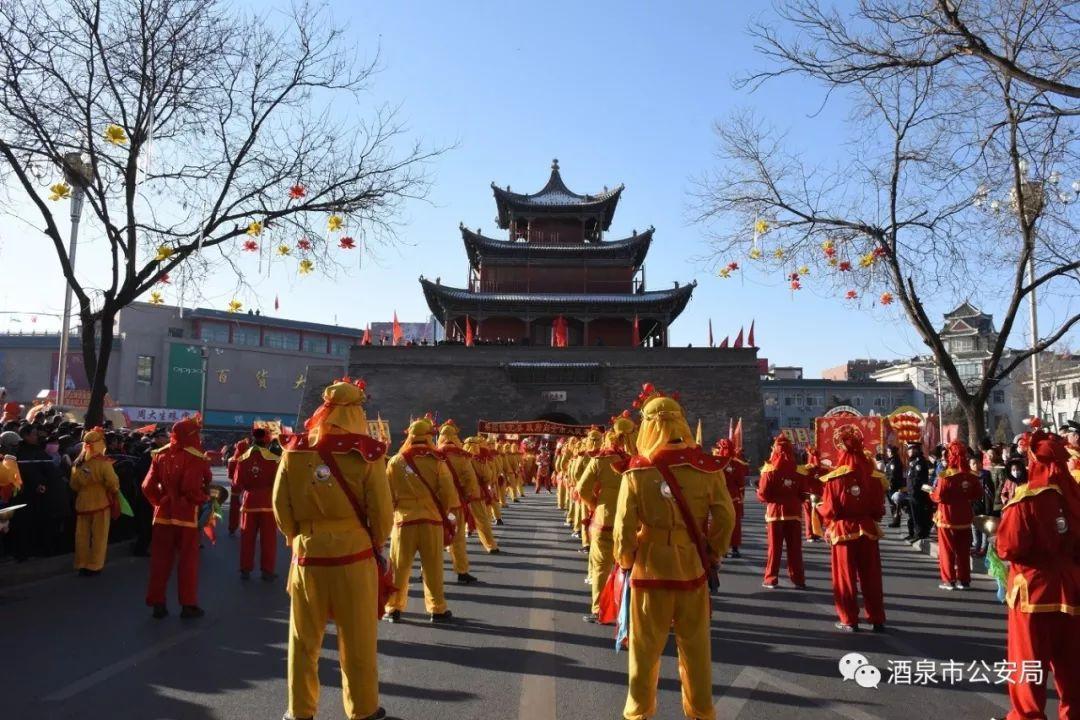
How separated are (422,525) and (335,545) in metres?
2.68

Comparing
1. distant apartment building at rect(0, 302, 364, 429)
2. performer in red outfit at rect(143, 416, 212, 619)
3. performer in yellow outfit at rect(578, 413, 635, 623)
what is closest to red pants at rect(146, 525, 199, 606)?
performer in red outfit at rect(143, 416, 212, 619)

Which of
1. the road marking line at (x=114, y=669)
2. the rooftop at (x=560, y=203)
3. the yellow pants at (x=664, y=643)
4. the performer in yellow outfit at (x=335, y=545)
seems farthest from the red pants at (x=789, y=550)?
the rooftop at (x=560, y=203)

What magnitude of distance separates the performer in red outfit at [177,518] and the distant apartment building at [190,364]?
46.7 m

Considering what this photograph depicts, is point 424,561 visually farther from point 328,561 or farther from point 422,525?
point 328,561

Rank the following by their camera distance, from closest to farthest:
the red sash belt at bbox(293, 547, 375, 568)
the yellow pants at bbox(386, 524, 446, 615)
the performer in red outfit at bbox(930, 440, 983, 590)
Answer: the red sash belt at bbox(293, 547, 375, 568) < the yellow pants at bbox(386, 524, 446, 615) < the performer in red outfit at bbox(930, 440, 983, 590)

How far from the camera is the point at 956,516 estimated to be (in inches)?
349

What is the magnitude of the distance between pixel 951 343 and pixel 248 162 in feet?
175

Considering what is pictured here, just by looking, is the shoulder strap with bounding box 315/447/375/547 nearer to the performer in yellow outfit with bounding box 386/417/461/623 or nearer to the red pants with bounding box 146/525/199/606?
the performer in yellow outfit with bounding box 386/417/461/623

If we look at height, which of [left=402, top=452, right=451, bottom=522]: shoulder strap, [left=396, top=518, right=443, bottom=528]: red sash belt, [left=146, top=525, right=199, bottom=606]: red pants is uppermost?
[left=402, top=452, right=451, bottom=522]: shoulder strap

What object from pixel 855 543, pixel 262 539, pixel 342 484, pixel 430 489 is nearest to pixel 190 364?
pixel 262 539

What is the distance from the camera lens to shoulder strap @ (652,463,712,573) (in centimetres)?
426

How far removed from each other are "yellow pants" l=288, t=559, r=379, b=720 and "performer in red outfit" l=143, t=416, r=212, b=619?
3214mm

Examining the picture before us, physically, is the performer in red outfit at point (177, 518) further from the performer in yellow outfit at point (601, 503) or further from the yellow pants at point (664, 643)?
the yellow pants at point (664, 643)

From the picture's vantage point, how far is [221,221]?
12.4 metres
